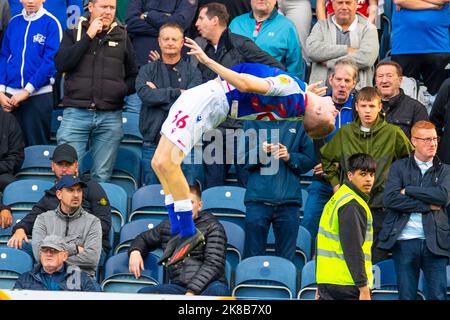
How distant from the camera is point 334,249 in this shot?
1099 cm

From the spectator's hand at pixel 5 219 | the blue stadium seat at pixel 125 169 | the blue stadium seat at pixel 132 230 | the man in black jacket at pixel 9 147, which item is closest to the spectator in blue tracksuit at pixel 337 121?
the blue stadium seat at pixel 132 230

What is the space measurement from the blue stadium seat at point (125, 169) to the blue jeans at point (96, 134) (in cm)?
20

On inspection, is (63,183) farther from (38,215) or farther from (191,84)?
(191,84)

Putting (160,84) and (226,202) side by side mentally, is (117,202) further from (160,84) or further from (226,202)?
(160,84)

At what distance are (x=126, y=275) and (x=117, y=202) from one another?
1.17 m

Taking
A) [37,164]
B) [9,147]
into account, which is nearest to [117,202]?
[37,164]

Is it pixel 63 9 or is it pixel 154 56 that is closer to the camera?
pixel 154 56

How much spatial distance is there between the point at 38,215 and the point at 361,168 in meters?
3.25

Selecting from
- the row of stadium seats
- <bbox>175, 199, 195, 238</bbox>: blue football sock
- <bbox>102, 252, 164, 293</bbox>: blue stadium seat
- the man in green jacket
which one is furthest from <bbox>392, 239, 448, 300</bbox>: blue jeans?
<bbox>102, 252, 164, 293</bbox>: blue stadium seat

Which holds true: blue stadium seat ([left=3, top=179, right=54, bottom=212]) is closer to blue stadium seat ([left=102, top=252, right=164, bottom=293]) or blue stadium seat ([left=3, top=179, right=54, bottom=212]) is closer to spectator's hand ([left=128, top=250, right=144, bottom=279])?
blue stadium seat ([left=102, top=252, right=164, bottom=293])

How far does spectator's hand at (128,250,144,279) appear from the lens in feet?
40.0

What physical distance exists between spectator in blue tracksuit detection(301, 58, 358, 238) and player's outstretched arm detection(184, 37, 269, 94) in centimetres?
235

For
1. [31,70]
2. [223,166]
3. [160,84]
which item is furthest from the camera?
[31,70]

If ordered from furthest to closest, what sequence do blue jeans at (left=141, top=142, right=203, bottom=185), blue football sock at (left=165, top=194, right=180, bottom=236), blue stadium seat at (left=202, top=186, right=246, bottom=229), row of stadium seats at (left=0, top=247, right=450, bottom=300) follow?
blue jeans at (left=141, top=142, right=203, bottom=185)
blue stadium seat at (left=202, top=186, right=246, bottom=229)
row of stadium seats at (left=0, top=247, right=450, bottom=300)
blue football sock at (left=165, top=194, right=180, bottom=236)
